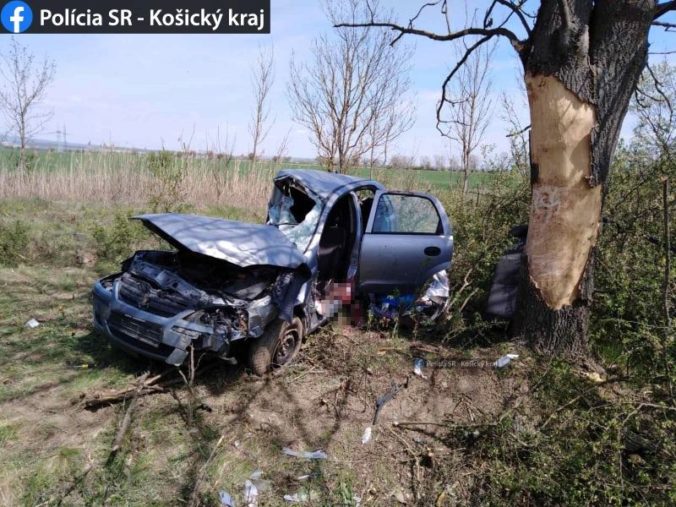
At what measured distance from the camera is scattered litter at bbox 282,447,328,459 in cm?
312

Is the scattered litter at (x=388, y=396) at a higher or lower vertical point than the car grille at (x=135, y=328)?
lower

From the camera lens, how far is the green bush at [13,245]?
7.25 metres

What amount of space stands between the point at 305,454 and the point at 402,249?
252cm

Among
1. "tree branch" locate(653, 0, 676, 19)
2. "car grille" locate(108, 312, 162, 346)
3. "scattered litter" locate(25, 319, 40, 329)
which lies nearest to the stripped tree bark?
"tree branch" locate(653, 0, 676, 19)

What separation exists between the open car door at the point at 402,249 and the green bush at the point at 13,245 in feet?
18.5

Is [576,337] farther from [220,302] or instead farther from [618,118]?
[220,302]

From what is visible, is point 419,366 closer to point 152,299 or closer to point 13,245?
point 152,299

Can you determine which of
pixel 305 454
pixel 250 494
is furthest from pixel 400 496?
pixel 250 494

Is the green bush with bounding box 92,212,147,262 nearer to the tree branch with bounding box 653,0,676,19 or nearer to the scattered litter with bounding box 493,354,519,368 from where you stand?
the scattered litter with bounding box 493,354,519,368

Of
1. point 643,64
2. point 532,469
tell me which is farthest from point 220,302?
point 643,64

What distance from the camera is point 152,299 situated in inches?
150

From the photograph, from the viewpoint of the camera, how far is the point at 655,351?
3.27m

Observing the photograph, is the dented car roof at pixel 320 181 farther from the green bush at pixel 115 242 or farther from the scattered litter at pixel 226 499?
the green bush at pixel 115 242

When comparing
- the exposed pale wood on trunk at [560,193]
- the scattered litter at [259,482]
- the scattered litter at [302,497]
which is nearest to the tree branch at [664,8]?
the exposed pale wood on trunk at [560,193]
